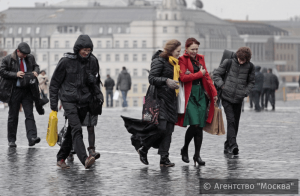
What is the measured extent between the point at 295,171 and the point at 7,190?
3358 mm

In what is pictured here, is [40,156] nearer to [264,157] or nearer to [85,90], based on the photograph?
[85,90]

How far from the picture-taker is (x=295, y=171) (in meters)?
9.11

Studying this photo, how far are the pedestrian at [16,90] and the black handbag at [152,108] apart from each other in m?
2.94

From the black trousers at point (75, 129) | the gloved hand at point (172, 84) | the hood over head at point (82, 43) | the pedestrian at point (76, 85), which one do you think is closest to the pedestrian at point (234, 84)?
the gloved hand at point (172, 84)

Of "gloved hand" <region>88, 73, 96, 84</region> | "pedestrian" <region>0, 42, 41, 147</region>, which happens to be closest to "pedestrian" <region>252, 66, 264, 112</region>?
"pedestrian" <region>0, 42, 41, 147</region>

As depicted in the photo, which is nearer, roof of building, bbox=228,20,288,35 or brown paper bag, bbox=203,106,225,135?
brown paper bag, bbox=203,106,225,135

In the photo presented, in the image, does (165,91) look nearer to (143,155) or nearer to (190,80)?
(190,80)

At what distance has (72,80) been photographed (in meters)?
9.45

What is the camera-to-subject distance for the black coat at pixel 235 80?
11.1 meters

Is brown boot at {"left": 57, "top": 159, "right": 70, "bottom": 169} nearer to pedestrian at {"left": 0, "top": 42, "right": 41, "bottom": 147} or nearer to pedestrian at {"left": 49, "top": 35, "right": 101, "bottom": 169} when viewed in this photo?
pedestrian at {"left": 49, "top": 35, "right": 101, "bottom": 169}

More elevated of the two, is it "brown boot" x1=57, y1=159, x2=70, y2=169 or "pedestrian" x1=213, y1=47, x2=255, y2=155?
"pedestrian" x1=213, y1=47, x2=255, y2=155

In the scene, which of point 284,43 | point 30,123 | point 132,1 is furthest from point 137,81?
point 30,123

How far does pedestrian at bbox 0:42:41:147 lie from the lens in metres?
12.0

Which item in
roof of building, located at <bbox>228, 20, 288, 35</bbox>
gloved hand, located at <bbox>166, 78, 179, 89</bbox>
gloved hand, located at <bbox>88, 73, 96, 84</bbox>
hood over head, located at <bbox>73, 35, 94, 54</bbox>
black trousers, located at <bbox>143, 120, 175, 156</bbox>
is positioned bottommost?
black trousers, located at <bbox>143, 120, 175, 156</bbox>
